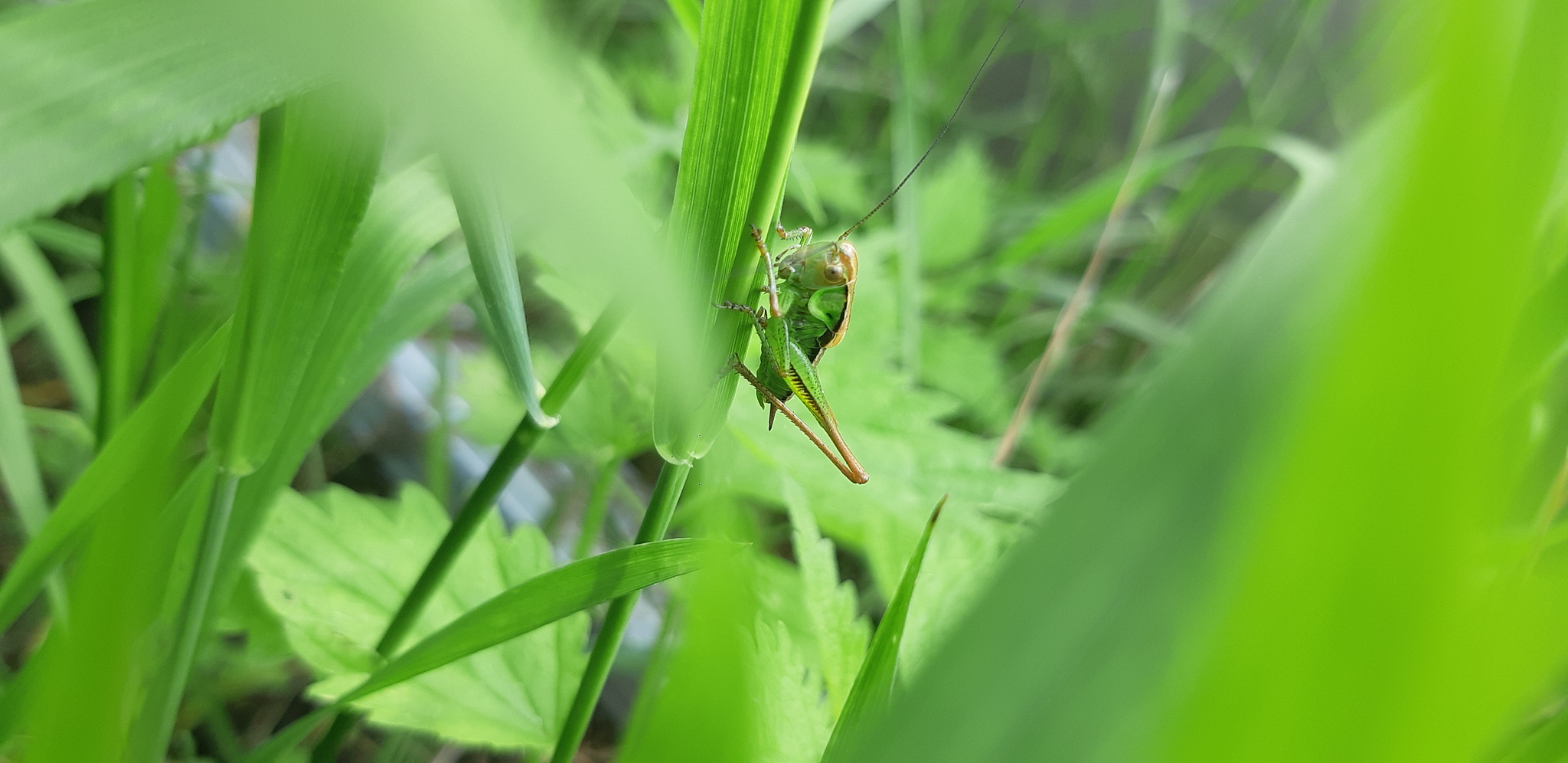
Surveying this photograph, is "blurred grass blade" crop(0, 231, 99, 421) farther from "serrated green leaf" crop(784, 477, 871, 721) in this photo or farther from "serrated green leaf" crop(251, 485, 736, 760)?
"serrated green leaf" crop(784, 477, 871, 721)

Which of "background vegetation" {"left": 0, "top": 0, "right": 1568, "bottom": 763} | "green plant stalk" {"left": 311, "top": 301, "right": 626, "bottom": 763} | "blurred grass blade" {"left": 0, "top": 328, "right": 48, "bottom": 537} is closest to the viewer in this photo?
"background vegetation" {"left": 0, "top": 0, "right": 1568, "bottom": 763}

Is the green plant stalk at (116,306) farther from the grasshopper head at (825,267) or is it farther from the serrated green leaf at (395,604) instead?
the grasshopper head at (825,267)

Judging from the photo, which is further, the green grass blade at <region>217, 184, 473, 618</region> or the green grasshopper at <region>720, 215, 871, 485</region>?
the green grasshopper at <region>720, 215, 871, 485</region>

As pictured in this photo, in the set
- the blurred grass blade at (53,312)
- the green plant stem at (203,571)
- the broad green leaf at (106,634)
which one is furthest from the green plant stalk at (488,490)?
the blurred grass blade at (53,312)

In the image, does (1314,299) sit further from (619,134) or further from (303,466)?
(303,466)

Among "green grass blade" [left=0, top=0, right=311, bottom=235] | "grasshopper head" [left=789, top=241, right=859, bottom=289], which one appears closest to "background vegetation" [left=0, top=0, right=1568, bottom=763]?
"green grass blade" [left=0, top=0, right=311, bottom=235]
